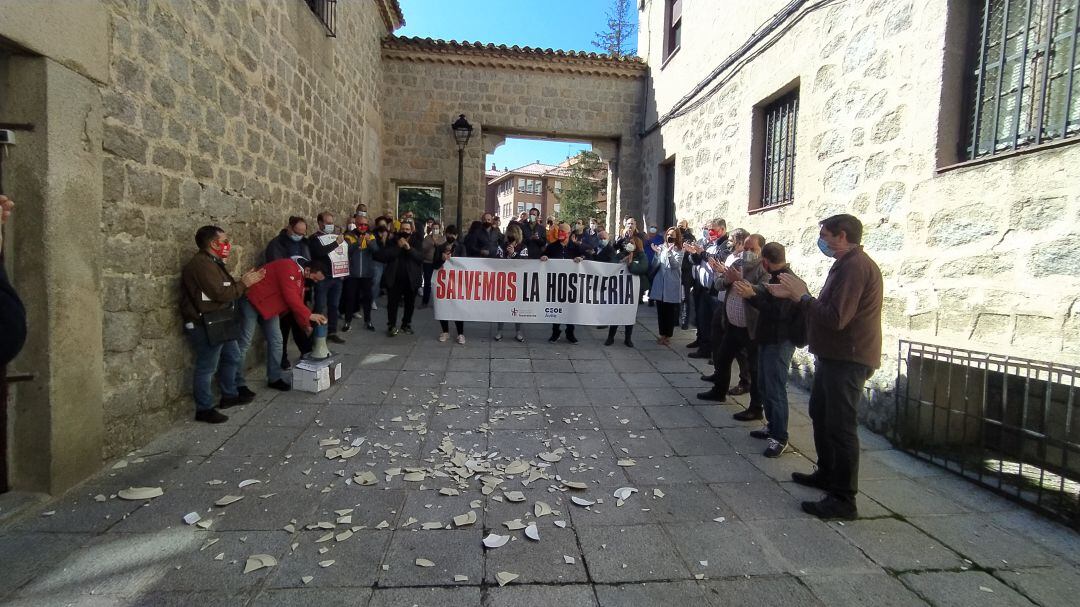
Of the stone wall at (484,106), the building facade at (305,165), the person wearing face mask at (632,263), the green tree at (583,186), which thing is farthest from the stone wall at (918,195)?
the green tree at (583,186)

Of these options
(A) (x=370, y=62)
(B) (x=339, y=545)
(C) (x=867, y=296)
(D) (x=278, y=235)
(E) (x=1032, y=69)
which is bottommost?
(B) (x=339, y=545)

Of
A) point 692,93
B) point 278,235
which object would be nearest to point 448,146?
point 692,93

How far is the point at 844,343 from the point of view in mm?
3428

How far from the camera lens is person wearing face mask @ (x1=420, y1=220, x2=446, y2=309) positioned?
371 inches

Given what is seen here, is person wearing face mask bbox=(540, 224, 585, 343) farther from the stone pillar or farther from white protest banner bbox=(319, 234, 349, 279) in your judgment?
the stone pillar

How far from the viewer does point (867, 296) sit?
3.39 m

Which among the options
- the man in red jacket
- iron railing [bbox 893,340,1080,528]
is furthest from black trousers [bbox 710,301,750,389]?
the man in red jacket

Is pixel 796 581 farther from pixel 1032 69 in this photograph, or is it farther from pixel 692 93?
pixel 692 93

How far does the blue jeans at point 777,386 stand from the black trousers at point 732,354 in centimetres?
84

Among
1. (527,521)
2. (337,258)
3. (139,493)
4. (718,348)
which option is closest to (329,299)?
(337,258)

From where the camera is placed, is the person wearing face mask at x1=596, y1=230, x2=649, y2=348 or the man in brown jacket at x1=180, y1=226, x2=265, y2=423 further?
the person wearing face mask at x1=596, y1=230, x2=649, y2=348

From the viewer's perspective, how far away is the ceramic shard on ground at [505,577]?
260 centimetres

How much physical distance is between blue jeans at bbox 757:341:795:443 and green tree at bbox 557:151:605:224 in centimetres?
3551

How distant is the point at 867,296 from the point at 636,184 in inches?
426
